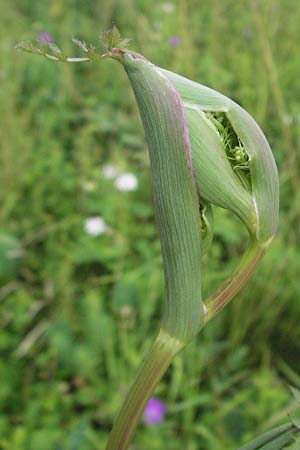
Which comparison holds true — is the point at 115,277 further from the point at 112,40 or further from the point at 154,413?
the point at 112,40

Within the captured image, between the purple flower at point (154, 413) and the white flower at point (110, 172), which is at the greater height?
the white flower at point (110, 172)

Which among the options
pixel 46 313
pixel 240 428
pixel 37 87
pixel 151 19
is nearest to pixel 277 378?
pixel 240 428

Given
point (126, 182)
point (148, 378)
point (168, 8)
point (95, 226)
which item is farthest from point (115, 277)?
point (168, 8)

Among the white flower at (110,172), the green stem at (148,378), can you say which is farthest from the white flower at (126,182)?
the green stem at (148,378)

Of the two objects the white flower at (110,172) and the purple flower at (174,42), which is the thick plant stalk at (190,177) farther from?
the purple flower at (174,42)

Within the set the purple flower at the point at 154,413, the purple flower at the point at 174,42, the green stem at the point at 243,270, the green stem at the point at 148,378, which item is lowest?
the purple flower at the point at 154,413

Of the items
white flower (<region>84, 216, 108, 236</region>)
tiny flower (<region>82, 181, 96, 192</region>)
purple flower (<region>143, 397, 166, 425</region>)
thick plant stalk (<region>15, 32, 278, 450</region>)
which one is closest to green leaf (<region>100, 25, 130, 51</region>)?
thick plant stalk (<region>15, 32, 278, 450</region>)

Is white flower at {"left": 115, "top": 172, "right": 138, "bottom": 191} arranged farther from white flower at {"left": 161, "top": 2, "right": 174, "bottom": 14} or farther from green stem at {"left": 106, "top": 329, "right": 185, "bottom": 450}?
green stem at {"left": 106, "top": 329, "right": 185, "bottom": 450}
